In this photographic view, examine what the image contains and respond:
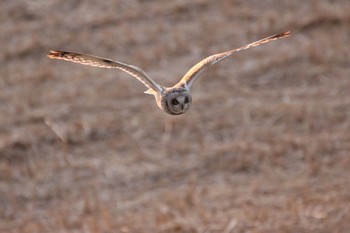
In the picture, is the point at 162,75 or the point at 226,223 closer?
the point at 226,223

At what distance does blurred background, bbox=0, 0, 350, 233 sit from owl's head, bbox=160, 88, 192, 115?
596cm

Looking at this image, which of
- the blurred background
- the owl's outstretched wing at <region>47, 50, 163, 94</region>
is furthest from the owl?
the blurred background

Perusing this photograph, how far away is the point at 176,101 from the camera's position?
4.49 metres

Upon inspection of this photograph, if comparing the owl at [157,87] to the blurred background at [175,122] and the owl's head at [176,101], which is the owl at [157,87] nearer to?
the owl's head at [176,101]

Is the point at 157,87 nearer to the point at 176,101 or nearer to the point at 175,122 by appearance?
the point at 176,101

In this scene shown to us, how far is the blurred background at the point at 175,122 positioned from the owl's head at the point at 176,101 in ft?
19.5

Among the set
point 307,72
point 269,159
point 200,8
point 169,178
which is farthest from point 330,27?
point 169,178

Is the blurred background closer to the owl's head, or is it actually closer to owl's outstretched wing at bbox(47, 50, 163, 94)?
the owl's head

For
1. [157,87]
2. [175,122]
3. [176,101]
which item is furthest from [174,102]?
[175,122]

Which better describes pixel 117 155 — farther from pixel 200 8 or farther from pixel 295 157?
pixel 200 8

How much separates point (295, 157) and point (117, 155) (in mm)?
2337

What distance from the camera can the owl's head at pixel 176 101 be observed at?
175 inches

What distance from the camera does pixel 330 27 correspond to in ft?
44.1

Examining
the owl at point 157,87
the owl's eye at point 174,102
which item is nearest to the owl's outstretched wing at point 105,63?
the owl at point 157,87
